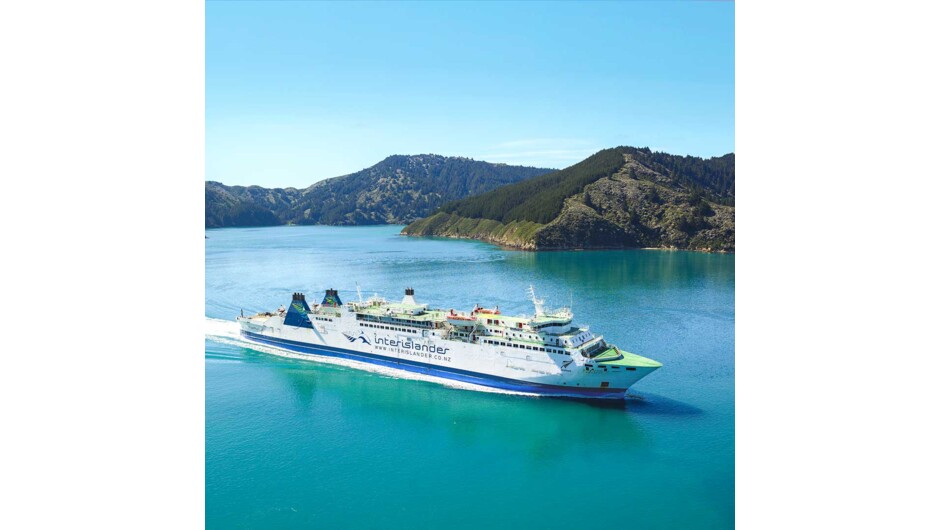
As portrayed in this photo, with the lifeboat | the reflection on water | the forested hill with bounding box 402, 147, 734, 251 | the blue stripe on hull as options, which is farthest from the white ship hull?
the forested hill with bounding box 402, 147, 734, 251

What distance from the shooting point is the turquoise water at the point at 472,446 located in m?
7.28

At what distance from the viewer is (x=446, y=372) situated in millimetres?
12680

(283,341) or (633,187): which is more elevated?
(633,187)

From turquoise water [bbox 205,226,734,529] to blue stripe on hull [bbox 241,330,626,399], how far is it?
0.27 meters

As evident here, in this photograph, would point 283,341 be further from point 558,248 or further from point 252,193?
point 252,193

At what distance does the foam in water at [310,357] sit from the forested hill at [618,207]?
27.3 m

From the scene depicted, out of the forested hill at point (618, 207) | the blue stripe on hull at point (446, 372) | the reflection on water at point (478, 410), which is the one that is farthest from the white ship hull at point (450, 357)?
the forested hill at point (618, 207)

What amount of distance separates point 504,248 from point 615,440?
35.2 metres

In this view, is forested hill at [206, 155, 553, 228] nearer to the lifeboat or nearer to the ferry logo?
the ferry logo

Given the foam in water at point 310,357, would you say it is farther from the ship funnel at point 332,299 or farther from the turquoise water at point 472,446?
the ship funnel at point 332,299

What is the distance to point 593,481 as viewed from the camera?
26.6 feet
